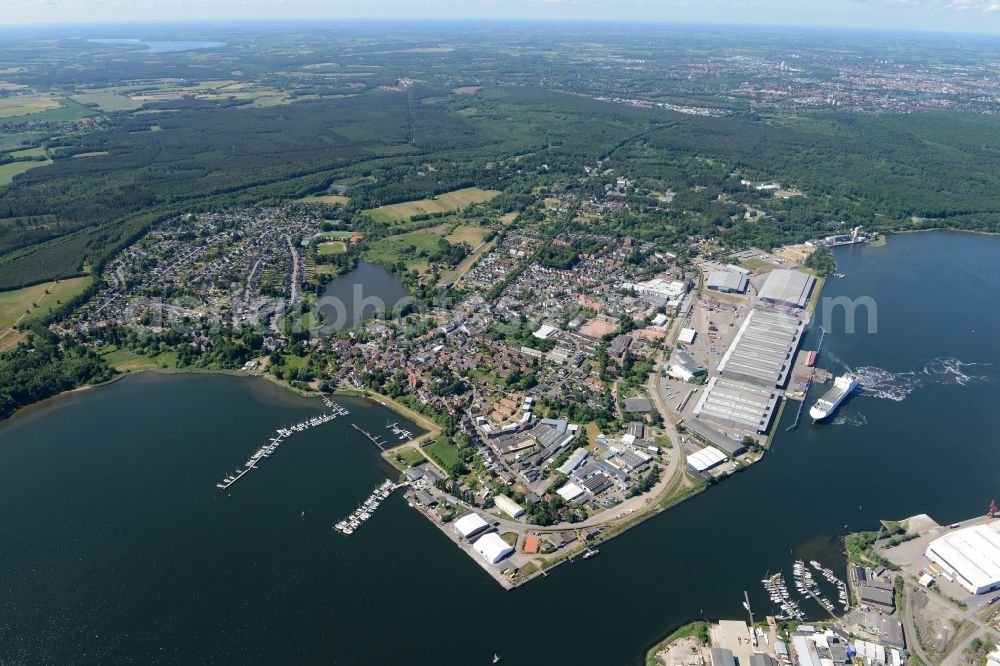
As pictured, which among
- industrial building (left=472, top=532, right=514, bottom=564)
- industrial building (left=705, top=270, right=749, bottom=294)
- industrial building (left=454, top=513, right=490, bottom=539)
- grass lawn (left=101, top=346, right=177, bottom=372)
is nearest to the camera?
industrial building (left=472, top=532, right=514, bottom=564)

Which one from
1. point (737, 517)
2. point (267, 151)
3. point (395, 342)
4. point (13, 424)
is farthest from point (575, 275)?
point (267, 151)

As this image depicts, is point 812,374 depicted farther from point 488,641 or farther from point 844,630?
point 488,641

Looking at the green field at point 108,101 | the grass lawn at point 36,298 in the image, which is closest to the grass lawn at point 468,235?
the grass lawn at point 36,298

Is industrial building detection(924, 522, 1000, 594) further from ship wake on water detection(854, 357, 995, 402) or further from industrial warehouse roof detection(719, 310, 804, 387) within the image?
industrial warehouse roof detection(719, 310, 804, 387)

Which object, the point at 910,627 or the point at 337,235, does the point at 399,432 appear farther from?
the point at 337,235

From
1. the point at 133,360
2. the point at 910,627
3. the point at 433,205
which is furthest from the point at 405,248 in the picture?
the point at 910,627

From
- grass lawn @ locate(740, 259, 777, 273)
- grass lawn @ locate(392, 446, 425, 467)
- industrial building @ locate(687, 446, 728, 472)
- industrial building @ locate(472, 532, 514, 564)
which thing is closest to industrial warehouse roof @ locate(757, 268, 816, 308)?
grass lawn @ locate(740, 259, 777, 273)
